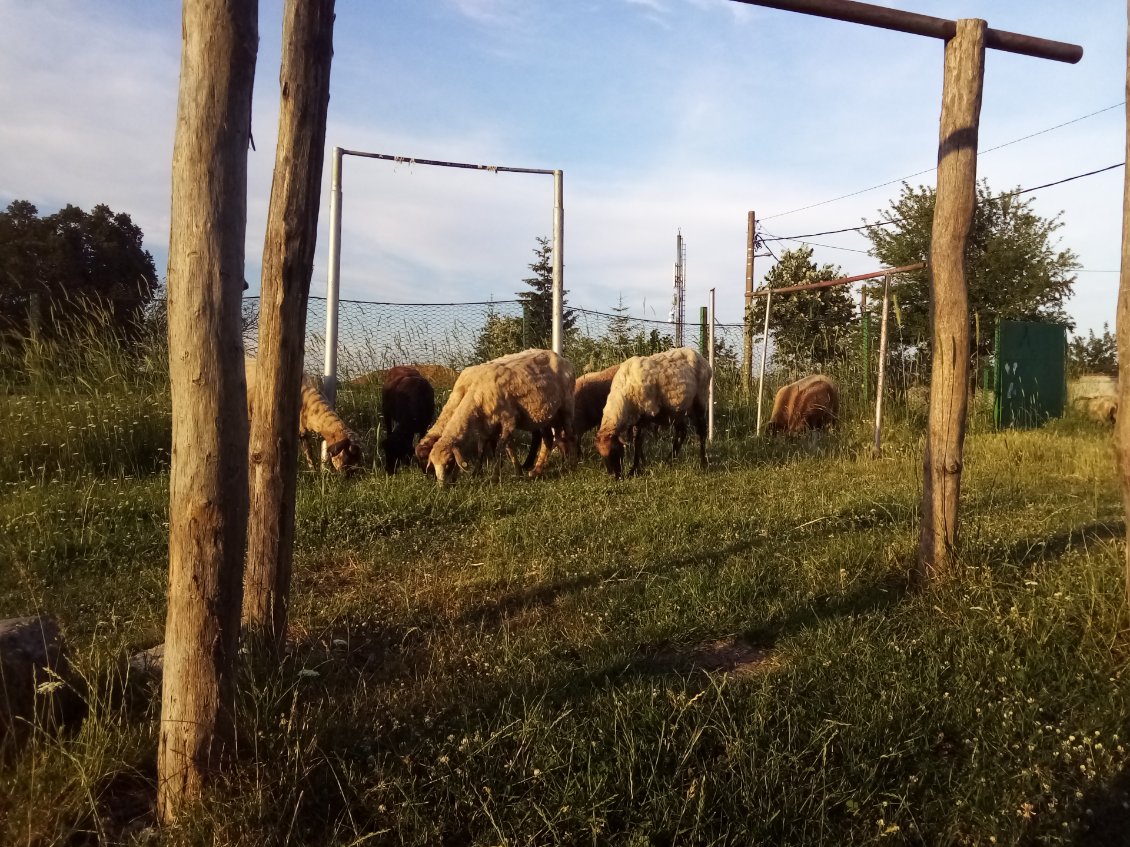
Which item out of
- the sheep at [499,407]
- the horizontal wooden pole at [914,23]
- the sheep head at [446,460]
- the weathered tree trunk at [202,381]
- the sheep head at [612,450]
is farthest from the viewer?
the sheep head at [612,450]

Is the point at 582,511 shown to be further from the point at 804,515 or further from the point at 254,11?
the point at 254,11

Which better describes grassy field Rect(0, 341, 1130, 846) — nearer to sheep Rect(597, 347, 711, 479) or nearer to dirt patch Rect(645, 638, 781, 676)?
dirt patch Rect(645, 638, 781, 676)

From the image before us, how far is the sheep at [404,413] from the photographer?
35.0 ft

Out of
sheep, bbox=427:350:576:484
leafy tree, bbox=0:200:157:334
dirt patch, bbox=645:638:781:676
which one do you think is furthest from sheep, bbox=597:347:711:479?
leafy tree, bbox=0:200:157:334

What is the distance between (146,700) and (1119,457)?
455 cm

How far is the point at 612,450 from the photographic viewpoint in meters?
9.69

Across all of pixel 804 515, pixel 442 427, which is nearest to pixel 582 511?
pixel 804 515

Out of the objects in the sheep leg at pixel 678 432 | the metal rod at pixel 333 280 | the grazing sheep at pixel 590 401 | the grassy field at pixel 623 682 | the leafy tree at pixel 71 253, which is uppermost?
the leafy tree at pixel 71 253

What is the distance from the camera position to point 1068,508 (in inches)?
273

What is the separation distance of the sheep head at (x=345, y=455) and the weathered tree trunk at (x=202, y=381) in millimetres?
6734

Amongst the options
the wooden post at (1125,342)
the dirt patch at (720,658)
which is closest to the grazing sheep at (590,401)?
the dirt patch at (720,658)

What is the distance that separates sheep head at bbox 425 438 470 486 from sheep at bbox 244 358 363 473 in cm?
95

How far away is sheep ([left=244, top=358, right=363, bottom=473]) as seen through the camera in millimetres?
9445

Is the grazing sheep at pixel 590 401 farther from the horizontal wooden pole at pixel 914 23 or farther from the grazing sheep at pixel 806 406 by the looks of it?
the horizontal wooden pole at pixel 914 23
